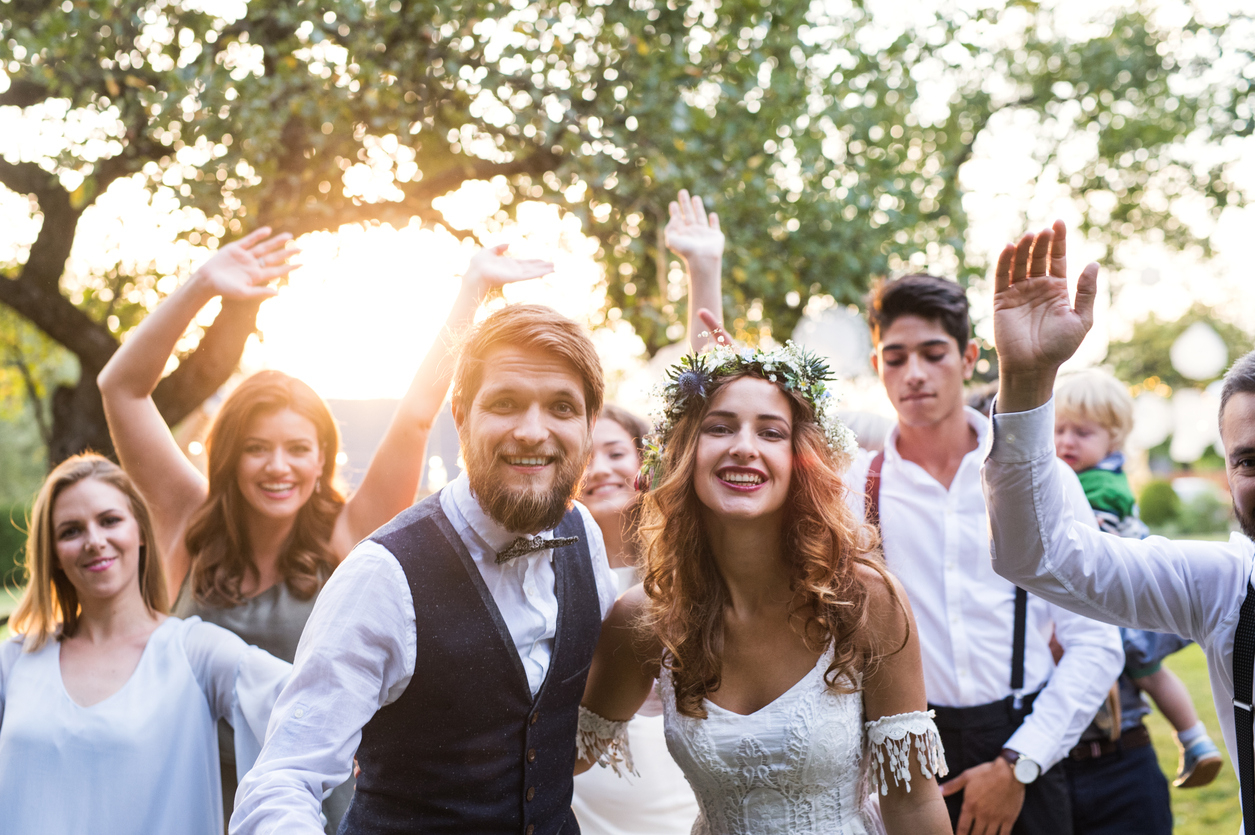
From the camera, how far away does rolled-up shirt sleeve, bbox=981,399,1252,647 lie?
1.95m

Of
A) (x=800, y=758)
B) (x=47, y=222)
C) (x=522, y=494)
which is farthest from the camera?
(x=47, y=222)

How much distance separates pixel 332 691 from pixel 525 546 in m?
0.55

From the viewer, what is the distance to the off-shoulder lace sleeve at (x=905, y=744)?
2475mm

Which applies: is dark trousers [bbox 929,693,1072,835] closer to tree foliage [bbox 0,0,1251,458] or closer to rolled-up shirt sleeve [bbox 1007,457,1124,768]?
rolled-up shirt sleeve [bbox 1007,457,1124,768]

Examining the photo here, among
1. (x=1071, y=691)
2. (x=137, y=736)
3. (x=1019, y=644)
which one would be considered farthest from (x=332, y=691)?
(x=1071, y=691)

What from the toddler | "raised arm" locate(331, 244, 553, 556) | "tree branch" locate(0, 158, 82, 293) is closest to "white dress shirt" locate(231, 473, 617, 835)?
"raised arm" locate(331, 244, 553, 556)

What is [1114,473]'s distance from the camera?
414cm

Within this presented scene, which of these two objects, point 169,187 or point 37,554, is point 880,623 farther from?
point 169,187

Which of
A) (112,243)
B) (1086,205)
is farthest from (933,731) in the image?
(1086,205)

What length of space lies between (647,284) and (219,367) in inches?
138

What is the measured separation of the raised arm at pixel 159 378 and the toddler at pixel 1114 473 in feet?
10.9

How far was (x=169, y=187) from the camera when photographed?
19.4 feet

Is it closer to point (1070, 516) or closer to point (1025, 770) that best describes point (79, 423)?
point (1025, 770)

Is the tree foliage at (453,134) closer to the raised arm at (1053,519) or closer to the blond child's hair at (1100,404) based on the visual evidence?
the blond child's hair at (1100,404)
